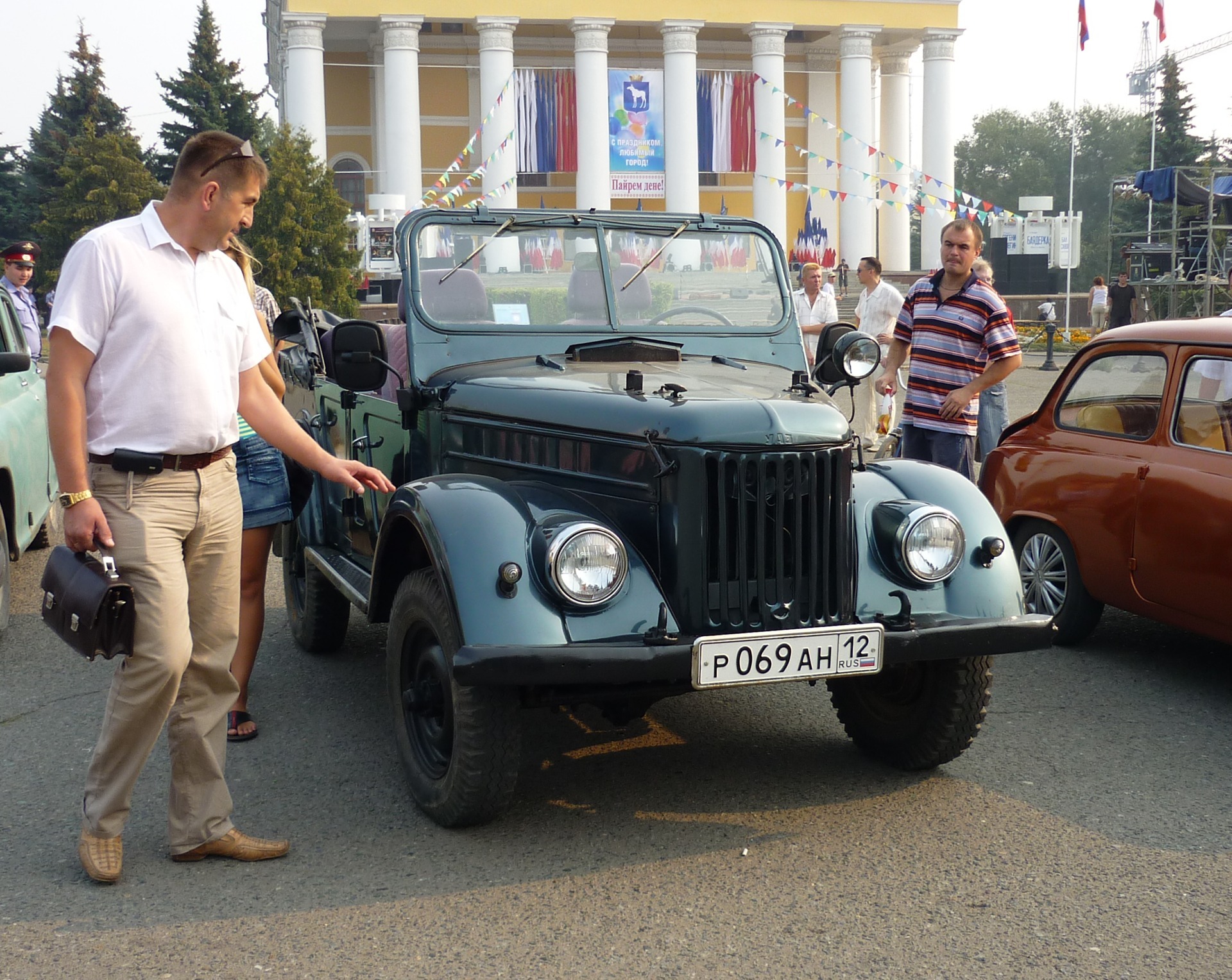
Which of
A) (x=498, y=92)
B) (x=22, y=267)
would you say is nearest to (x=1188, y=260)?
(x=22, y=267)

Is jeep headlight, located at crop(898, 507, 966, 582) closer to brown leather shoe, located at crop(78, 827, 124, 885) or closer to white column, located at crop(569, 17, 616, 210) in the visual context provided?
brown leather shoe, located at crop(78, 827, 124, 885)

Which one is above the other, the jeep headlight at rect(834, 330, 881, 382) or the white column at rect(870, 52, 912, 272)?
the white column at rect(870, 52, 912, 272)

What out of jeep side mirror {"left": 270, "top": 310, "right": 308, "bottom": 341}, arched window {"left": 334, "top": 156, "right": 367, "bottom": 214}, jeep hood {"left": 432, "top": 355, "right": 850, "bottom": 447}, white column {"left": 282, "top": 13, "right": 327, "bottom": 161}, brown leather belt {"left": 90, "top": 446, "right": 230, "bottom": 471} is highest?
white column {"left": 282, "top": 13, "right": 327, "bottom": 161}

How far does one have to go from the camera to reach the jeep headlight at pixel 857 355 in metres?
5.13

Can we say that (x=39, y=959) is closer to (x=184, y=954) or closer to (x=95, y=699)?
(x=184, y=954)

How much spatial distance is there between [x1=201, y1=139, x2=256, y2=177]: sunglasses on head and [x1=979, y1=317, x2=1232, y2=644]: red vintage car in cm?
389

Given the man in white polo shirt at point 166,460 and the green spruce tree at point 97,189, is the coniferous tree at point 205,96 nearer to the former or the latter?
the green spruce tree at point 97,189

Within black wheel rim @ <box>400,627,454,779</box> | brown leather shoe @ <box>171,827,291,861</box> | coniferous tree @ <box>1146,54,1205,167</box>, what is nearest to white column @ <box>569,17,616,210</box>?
coniferous tree @ <box>1146,54,1205,167</box>

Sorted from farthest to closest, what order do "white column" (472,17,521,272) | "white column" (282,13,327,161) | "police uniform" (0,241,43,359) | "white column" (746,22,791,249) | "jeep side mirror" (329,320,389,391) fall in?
"white column" (746,22,791,249)
"white column" (282,13,327,161)
"white column" (472,17,521,272)
"police uniform" (0,241,43,359)
"jeep side mirror" (329,320,389,391)

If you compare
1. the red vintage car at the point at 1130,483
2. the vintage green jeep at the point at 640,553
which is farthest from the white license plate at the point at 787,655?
the red vintage car at the point at 1130,483

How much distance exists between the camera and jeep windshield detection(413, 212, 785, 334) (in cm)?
539

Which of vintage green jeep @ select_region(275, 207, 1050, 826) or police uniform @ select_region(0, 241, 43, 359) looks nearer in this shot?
vintage green jeep @ select_region(275, 207, 1050, 826)

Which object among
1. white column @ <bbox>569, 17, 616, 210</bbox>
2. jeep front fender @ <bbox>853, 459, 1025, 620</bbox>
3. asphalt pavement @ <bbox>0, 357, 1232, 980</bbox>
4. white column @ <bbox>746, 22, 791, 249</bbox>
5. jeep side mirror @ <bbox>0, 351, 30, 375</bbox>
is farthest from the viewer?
white column @ <bbox>746, 22, 791, 249</bbox>

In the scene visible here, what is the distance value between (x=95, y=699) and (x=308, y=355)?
1766mm
